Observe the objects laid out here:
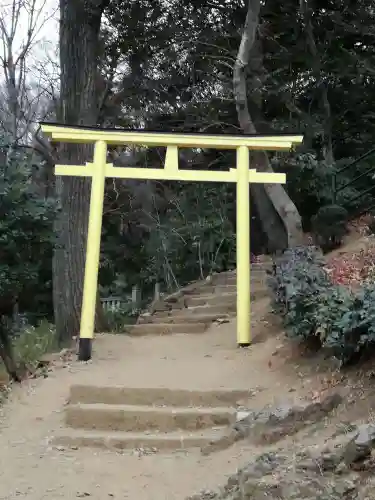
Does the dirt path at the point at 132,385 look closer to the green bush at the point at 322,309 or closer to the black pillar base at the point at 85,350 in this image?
the black pillar base at the point at 85,350

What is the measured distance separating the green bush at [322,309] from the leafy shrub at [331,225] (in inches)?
120

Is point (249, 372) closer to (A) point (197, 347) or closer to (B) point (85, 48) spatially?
A: (A) point (197, 347)

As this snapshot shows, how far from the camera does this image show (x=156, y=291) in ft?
51.0

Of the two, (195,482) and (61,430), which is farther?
(61,430)

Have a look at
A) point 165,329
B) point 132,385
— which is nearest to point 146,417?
point 132,385

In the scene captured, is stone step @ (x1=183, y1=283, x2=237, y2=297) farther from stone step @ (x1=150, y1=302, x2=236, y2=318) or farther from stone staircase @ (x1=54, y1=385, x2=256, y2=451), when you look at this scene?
stone staircase @ (x1=54, y1=385, x2=256, y2=451)

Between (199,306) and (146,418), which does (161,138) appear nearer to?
(199,306)

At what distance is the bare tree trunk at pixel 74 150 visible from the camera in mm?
9695

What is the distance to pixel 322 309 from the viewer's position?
5.83m

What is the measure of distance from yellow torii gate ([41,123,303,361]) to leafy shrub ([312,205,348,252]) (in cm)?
279

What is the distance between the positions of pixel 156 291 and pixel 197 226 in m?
2.40

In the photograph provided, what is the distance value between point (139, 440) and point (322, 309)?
205cm

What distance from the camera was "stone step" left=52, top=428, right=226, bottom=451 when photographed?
5.33 metres

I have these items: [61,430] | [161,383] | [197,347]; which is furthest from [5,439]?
[197,347]
